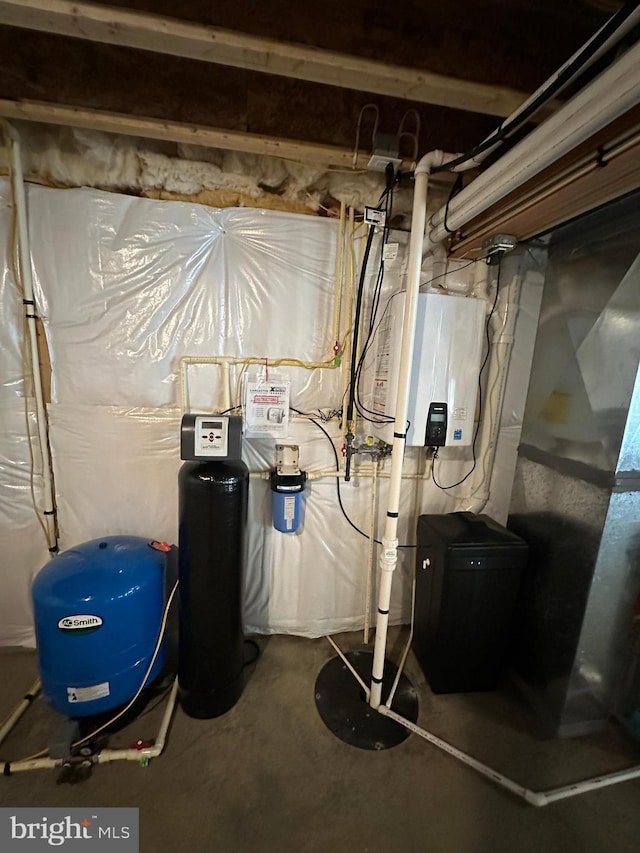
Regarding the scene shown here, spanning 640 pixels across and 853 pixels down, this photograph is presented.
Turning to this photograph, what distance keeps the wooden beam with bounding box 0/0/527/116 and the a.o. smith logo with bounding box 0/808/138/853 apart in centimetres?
241

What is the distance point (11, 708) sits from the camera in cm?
144

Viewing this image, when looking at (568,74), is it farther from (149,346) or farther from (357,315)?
(149,346)

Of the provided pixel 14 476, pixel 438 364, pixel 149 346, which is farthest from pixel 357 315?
pixel 14 476

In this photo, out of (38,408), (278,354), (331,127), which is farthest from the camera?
(278,354)

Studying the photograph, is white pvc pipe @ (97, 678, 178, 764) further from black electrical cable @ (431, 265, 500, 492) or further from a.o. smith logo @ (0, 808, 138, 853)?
black electrical cable @ (431, 265, 500, 492)

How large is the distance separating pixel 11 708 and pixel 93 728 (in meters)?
0.42

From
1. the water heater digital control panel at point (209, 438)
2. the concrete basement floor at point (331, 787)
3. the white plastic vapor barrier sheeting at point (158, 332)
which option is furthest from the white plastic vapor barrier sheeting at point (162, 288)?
the concrete basement floor at point (331, 787)

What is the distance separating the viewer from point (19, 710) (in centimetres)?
141

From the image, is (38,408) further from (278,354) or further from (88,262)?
(278,354)

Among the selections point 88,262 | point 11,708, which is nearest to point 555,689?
point 11,708

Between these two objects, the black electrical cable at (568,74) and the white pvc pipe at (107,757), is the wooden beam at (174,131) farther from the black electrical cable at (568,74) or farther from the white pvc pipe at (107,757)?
the white pvc pipe at (107,757)

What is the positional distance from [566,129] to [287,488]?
58.9 inches

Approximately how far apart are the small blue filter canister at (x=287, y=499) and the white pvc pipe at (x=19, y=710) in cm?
130

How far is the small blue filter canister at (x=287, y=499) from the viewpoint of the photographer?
1569mm
